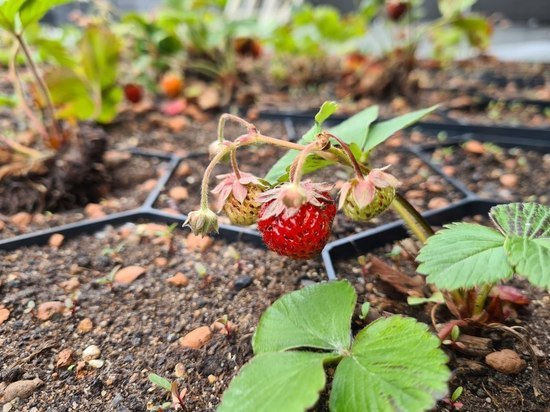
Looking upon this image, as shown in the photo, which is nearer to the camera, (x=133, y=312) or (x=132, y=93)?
(x=133, y=312)

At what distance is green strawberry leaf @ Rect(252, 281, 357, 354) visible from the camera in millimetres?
636

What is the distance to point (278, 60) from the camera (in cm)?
262

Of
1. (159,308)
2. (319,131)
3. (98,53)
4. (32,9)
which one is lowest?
(159,308)

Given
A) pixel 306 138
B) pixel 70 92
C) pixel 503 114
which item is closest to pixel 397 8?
pixel 503 114

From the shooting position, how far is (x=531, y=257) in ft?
1.80

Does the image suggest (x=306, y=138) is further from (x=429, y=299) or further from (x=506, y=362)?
(x=506, y=362)

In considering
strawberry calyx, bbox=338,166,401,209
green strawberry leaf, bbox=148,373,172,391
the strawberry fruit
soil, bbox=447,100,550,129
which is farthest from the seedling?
the strawberry fruit

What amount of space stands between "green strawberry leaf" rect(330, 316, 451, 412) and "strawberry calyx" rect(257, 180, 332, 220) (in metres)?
0.18

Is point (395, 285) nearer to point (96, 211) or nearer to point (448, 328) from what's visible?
point (448, 328)

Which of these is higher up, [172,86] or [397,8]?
[397,8]

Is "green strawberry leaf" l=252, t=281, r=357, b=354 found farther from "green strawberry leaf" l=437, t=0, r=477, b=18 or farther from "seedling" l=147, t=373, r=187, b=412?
"green strawberry leaf" l=437, t=0, r=477, b=18

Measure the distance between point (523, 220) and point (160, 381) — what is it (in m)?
0.53

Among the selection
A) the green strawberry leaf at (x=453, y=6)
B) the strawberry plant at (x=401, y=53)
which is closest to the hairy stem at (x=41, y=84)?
the strawberry plant at (x=401, y=53)

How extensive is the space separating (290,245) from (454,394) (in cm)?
30
